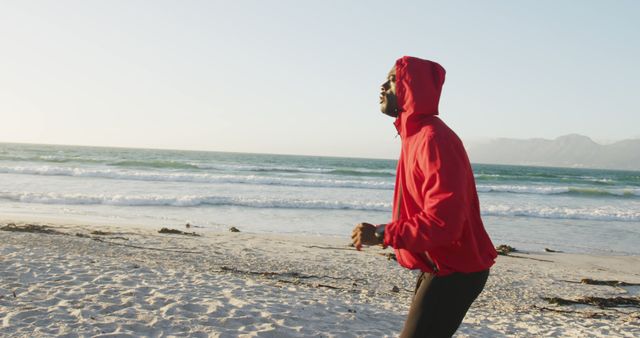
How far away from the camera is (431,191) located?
1926 millimetres

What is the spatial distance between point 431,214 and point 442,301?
496mm

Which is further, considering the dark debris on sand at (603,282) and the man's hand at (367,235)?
the dark debris on sand at (603,282)

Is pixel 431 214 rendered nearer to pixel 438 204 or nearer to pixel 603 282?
pixel 438 204

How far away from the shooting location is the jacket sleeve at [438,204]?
1.87 m

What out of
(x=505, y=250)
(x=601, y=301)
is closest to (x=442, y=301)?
(x=601, y=301)

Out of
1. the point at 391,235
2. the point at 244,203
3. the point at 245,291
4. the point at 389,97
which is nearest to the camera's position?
the point at 391,235

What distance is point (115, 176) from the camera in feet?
103

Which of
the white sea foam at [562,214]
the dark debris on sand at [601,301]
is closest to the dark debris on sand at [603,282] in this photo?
the dark debris on sand at [601,301]

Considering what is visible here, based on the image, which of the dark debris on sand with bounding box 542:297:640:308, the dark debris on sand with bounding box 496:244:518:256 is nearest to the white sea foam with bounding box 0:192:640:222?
the dark debris on sand with bounding box 496:244:518:256

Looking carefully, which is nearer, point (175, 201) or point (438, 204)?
point (438, 204)

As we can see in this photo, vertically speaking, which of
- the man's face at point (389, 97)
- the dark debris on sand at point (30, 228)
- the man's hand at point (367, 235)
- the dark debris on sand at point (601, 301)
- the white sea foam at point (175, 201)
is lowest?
the white sea foam at point (175, 201)

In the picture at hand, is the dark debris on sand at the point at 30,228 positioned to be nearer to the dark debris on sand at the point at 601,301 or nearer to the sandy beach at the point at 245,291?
the sandy beach at the point at 245,291

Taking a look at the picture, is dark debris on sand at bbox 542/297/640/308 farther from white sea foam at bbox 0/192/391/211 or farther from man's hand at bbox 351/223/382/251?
white sea foam at bbox 0/192/391/211

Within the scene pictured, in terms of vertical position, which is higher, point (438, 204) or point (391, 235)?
point (438, 204)
